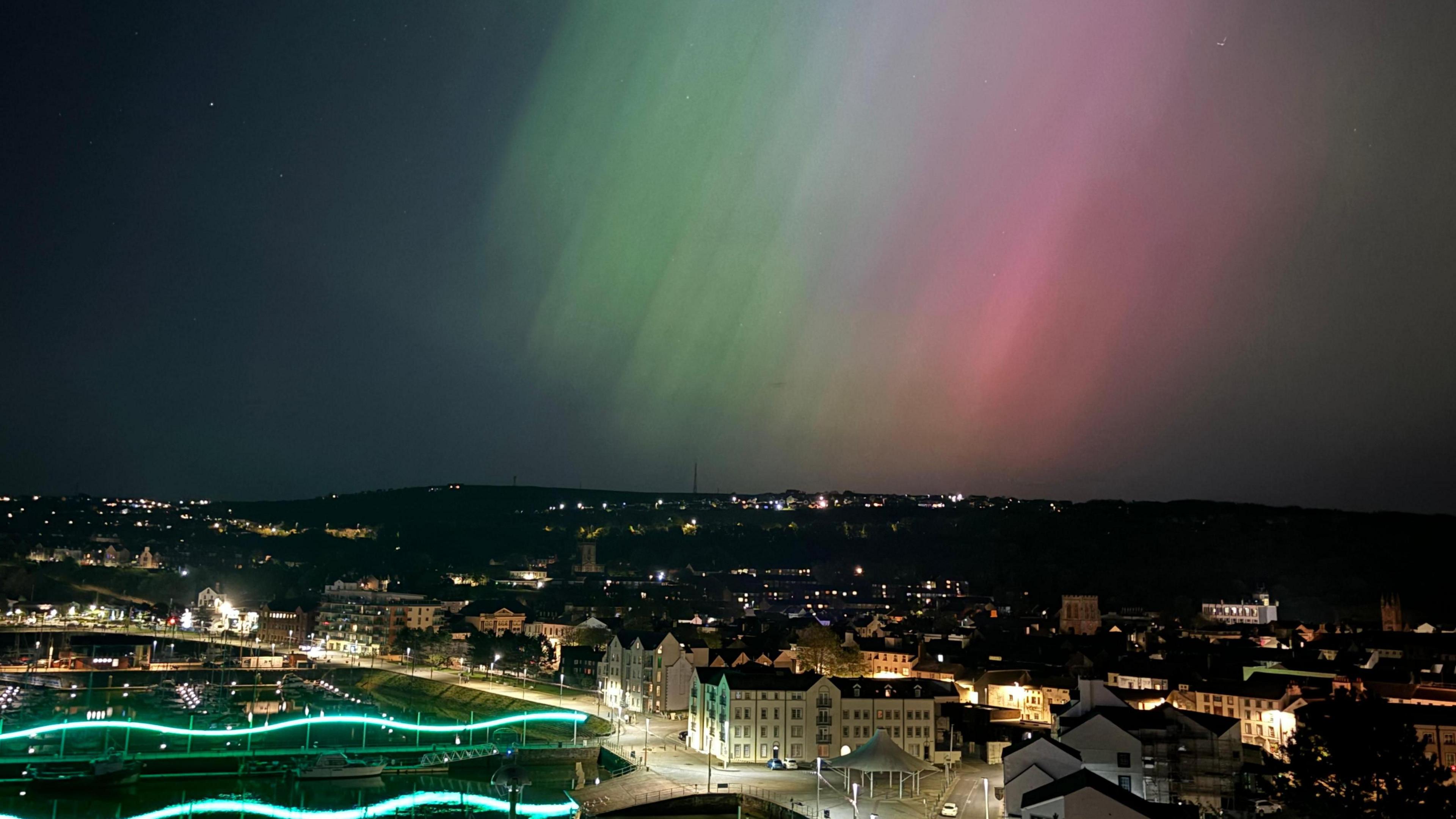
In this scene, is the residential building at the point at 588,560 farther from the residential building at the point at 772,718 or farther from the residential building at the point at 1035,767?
the residential building at the point at 1035,767

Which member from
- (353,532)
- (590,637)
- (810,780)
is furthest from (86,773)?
(353,532)

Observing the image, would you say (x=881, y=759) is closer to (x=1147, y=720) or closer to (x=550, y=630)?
(x=1147, y=720)

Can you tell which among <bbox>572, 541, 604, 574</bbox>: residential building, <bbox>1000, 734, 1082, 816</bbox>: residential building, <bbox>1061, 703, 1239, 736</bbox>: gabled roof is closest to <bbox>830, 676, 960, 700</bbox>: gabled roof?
<bbox>1061, 703, 1239, 736</bbox>: gabled roof

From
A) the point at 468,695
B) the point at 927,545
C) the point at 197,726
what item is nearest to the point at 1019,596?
the point at 927,545

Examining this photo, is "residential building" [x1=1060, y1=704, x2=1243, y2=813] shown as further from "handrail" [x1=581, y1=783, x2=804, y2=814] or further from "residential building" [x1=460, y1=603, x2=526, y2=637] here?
"residential building" [x1=460, y1=603, x2=526, y2=637]

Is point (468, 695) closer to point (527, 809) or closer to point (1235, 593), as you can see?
point (527, 809)

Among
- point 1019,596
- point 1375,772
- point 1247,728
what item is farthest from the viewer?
point 1019,596
